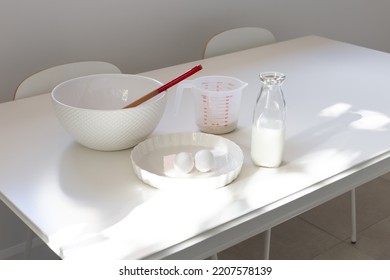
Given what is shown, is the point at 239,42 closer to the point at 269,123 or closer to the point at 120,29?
the point at 120,29

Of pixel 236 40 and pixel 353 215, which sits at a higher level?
pixel 236 40

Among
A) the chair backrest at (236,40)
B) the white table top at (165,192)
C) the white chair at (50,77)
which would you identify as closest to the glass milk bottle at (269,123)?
the white table top at (165,192)

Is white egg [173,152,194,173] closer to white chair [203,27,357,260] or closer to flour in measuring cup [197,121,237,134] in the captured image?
flour in measuring cup [197,121,237,134]

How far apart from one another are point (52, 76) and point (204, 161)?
783mm

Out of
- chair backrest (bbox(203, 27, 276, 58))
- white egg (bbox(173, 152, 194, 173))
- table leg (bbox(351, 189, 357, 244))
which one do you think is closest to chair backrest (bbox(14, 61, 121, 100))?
chair backrest (bbox(203, 27, 276, 58))

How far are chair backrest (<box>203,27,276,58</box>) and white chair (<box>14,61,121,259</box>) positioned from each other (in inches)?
18.4

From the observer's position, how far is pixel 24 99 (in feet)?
5.71

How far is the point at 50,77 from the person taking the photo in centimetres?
185

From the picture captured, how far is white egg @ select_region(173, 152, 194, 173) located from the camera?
127 cm

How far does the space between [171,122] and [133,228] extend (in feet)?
1.71

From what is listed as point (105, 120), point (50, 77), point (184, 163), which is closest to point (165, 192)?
point (184, 163)

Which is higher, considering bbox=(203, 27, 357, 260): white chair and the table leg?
bbox=(203, 27, 357, 260): white chair

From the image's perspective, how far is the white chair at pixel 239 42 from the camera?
2.28 m

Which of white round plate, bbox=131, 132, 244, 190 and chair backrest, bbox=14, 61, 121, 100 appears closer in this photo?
white round plate, bbox=131, 132, 244, 190
